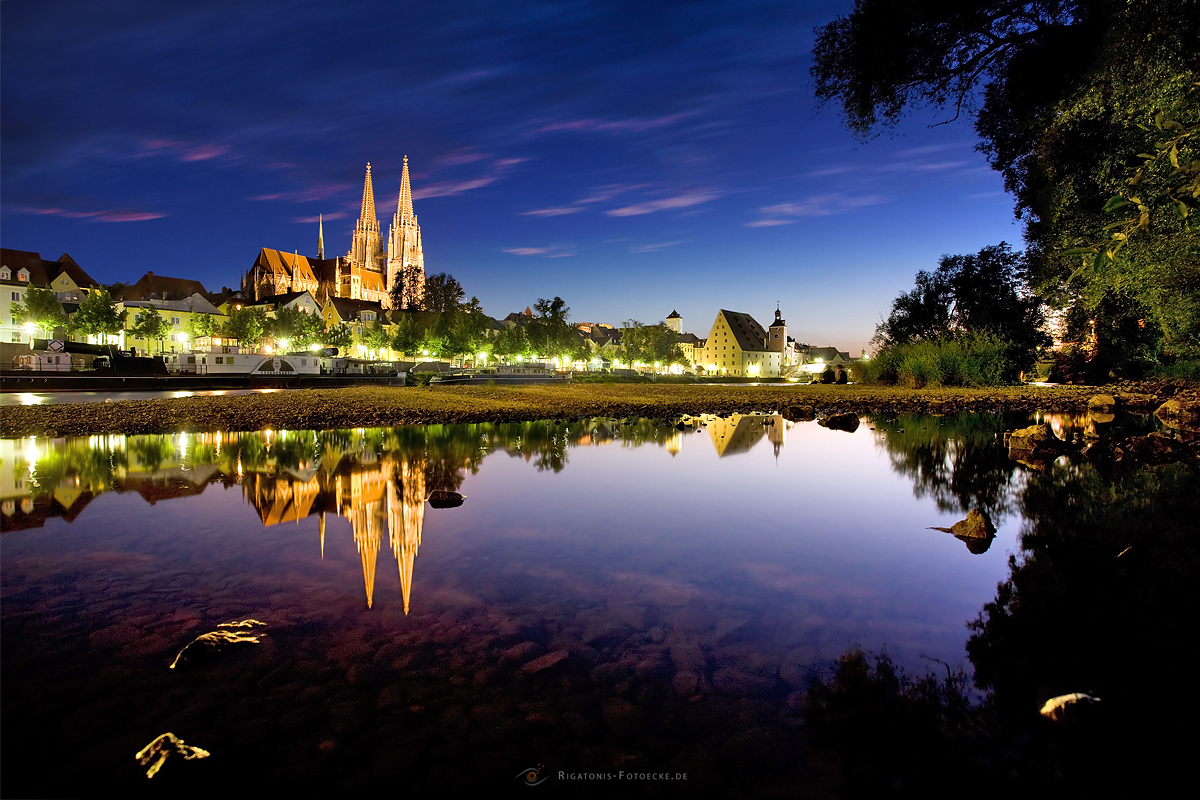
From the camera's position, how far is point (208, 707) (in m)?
3.74

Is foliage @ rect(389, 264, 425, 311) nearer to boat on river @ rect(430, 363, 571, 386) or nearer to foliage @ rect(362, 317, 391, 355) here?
foliage @ rect(362, 317, 391, 355)

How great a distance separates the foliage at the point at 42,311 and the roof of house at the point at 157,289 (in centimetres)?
2616

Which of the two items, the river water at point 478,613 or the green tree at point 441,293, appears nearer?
the river water at point 478,613

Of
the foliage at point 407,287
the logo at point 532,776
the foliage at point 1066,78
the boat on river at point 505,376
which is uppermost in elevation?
the foliage at point 407,287

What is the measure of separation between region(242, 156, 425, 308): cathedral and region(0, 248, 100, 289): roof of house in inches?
1476

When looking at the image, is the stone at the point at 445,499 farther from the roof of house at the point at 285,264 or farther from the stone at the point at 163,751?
the roof of house at the point at 285,264

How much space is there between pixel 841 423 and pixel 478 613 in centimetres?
2066

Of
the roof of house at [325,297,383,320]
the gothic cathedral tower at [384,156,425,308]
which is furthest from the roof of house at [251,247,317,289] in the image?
the roof of house at [325,297,383,320]

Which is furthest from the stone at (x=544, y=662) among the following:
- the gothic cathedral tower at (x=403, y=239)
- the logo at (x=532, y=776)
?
the gothic cathedral tower at (x=403, y=239)

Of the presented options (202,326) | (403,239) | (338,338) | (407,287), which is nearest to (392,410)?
(338,338)

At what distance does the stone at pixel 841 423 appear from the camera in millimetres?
21859

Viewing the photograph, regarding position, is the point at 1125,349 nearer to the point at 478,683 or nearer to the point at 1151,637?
the point at 1151,637

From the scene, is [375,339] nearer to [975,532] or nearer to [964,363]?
[964,363]

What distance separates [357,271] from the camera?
565 ft
